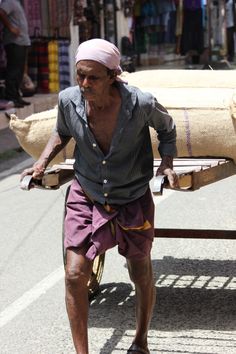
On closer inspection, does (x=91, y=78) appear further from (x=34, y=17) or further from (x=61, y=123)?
(x=34, y=17)

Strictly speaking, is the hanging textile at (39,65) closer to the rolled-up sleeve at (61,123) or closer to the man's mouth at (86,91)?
the rolled-up sleeve at (61,123)

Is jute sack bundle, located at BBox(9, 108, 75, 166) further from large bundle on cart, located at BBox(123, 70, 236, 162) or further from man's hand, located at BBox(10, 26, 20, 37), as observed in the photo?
man's hand, located at BBox(10, 26, 20, 37)

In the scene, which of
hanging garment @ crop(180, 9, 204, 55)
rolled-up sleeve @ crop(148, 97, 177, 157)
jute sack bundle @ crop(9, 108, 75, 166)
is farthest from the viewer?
hanging garment @ crop(180, 9, 204, 55)

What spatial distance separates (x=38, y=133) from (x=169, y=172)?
51.9 inches

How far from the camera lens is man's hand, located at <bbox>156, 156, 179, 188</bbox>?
4.55 m

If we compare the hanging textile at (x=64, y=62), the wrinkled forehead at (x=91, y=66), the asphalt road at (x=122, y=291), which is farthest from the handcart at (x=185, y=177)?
the hanging textile at (x=64, y=62)

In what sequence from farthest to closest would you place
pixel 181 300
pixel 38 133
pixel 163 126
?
pixel 181 300 < pixel 38 133 < pixel 163 126

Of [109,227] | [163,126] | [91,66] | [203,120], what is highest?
[91,66]

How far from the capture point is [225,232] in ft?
18.7

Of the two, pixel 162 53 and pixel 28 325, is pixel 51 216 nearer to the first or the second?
pixel 28 325

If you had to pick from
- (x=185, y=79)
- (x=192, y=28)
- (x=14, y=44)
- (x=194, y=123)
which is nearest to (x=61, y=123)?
(x=194, y=123)

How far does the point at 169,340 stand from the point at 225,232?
846 millimetres

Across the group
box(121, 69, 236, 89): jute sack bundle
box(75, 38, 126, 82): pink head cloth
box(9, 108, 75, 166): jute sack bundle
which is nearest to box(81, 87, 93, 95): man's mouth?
box(75, 38, 126, 82): pink head cloth

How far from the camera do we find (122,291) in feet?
20.0
